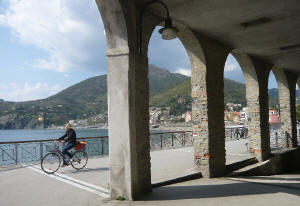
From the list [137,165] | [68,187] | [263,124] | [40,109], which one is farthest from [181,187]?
[40,109]

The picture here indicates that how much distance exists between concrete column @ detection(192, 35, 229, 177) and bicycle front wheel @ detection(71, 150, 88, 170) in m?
3.13

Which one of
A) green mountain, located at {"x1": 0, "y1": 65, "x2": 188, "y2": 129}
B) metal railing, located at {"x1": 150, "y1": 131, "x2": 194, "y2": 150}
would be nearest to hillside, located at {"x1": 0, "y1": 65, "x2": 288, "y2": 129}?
green mountain, located at {"x1": 0, "y1": 65, "x2": 188, "y2": 129}

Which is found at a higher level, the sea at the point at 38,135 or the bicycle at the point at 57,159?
the bicycle at the point at 57,159

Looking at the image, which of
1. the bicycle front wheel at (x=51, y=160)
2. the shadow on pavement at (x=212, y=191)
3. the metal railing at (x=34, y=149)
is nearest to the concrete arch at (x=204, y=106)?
the shadow on pavement at (x=212, y=191)

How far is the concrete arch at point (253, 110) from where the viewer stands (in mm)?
8805

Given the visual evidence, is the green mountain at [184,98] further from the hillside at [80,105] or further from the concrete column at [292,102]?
the concrete column at [292,102]

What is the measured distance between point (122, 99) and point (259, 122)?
649 cm

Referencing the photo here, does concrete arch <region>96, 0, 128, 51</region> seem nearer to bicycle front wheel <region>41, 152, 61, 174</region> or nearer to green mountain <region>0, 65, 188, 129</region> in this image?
bicycle front wheel <region>41, 152, 61, 174</region>

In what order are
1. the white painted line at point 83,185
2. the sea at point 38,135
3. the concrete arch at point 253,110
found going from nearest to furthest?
the white painted line at point 83,185 → the concrete arch at point 253,110 → the sea at point 38,135

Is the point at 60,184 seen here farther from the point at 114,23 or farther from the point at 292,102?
the point at 292,102

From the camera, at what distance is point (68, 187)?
4914 millimetres

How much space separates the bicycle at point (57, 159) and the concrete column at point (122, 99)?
3064 millimetres

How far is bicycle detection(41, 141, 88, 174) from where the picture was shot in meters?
6.59

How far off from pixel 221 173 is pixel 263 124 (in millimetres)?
3530
